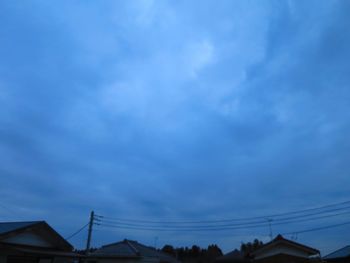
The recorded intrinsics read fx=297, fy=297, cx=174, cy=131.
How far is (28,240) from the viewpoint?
2314 cm

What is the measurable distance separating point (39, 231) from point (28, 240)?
108 cm

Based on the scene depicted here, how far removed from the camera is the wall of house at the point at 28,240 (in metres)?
21.7

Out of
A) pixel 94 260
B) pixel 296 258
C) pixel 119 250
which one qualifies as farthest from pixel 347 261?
pixel 94 260

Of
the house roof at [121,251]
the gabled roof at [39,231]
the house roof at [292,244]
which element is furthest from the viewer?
the house roof at [121,251]

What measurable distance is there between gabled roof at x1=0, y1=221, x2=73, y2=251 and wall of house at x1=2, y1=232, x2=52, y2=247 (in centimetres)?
24

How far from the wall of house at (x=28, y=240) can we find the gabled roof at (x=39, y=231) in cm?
24

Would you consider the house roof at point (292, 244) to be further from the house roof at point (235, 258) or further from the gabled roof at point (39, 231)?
the gabled roof at point (39, 231)

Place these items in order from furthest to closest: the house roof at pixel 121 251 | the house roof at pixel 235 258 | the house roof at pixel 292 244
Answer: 1. the house roof at pixel 235 258
2. the house roof at pixel 121 251
3. the house roof at pixel 292 244

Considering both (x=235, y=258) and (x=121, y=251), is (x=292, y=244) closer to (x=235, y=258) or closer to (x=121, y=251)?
(x=235, y=258)

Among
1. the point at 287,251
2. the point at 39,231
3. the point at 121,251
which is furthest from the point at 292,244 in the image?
the point at 39,231

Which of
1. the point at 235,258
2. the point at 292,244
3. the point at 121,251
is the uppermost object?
the point at 292,244

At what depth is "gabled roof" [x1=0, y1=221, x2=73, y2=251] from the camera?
70.0 ft

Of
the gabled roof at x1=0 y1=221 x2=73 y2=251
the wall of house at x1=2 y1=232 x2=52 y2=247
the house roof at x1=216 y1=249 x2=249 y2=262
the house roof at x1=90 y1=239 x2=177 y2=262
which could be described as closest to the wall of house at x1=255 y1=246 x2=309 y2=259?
the house roof at x1=216 y1=249 x2=249 y2=262

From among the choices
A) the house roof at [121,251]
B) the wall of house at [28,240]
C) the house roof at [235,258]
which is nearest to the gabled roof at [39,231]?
the wall of house at [28,240]
